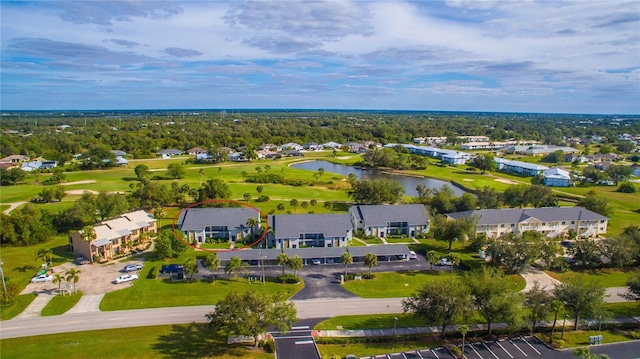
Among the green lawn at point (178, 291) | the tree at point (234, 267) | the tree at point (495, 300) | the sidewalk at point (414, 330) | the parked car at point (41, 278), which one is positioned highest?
the tree at point (495, 300)

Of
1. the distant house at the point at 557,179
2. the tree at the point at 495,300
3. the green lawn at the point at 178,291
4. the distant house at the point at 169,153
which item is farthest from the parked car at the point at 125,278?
the distant house at the point at 169,153

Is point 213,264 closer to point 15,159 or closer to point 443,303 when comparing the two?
point 443,303

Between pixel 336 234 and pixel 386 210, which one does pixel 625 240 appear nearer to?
pixel 386 210

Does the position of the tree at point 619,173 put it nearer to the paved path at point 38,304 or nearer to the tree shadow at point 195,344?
the tree shadow at point 195,344

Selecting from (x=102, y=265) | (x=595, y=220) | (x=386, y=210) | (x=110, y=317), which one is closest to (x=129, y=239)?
(x=102, y=265)

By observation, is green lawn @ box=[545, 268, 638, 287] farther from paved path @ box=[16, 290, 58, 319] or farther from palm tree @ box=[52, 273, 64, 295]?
paved path @ box=[16, 290, 58, 319]

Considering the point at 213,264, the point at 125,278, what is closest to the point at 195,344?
the point at 213,264
